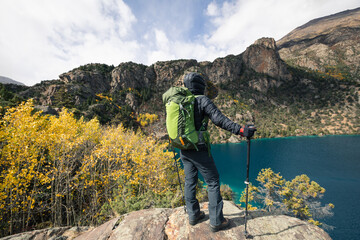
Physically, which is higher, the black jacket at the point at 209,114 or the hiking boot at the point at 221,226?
the black jacket at the point at 209,114

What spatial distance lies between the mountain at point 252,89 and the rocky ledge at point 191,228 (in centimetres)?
7095

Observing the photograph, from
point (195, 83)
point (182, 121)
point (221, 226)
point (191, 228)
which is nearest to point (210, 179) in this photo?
point (221, 226)

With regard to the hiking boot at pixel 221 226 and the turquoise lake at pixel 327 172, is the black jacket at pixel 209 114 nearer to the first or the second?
the hiking boot at pixel 221 226

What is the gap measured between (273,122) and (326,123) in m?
31.2

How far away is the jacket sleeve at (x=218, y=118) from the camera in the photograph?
2.11 meters

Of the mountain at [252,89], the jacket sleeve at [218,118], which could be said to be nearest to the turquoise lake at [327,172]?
the jacket sleeve at [218,118]

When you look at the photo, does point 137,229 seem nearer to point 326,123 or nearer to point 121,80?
point 121,80

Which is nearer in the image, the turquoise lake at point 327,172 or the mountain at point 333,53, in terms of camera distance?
the turquoise lake at point 327,172

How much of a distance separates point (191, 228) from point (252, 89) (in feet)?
465

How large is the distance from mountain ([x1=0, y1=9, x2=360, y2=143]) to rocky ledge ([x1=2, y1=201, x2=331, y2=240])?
233 feet

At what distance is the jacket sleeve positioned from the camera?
83.1 inches

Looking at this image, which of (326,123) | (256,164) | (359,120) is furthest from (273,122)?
(256,164)

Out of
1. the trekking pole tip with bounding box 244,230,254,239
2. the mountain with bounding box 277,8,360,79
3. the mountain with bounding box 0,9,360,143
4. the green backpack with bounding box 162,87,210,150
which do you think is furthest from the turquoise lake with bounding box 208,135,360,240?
the mountain with bounding box 277,8,360,79

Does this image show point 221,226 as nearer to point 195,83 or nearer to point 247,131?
point 247,131
